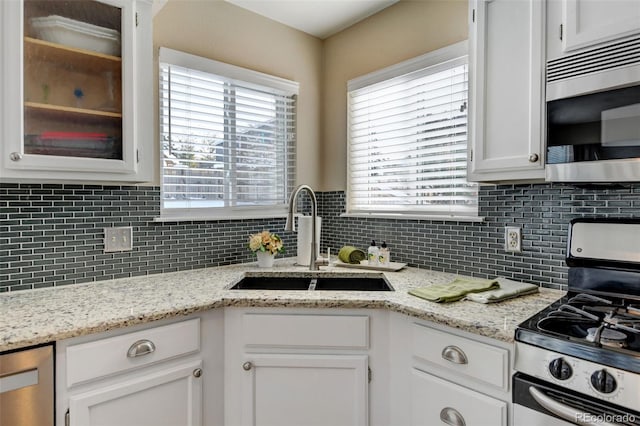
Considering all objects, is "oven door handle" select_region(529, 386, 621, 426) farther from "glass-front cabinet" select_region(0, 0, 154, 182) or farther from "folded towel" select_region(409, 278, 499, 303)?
"glass-front cabinet" select_region(0, 0, 154, 182)

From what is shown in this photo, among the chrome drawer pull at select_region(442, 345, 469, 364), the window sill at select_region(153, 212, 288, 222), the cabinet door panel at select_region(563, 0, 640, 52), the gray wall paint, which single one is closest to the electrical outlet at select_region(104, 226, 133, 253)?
the gray wall paint

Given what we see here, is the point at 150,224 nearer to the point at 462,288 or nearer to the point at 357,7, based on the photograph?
the point at 462,288

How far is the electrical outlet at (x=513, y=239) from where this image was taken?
69.0 inches

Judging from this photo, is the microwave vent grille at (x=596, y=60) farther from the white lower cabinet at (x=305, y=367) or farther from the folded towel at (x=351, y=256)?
the folded towel at (x=351, y=256)

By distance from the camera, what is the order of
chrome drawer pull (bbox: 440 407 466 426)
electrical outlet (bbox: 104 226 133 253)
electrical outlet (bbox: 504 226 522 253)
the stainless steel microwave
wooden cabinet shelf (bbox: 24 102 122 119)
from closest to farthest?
1. the stainless steel microwave
2. chrome drawer pull (bbox: 440 407 466 426)
3. wooden cabinet shelf (bbox: 24 102 122 119)
4. electrical outlet (bbox: 504 226 522 253)
5. electrical outlet (bbox: 104 226 133 253)

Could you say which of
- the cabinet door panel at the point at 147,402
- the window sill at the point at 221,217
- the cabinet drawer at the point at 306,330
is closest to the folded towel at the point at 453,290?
the cabinet drawer at the point at 306,330

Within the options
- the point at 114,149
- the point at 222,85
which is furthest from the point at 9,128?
the point at 222,85

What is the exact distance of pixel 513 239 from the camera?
177 centimetres

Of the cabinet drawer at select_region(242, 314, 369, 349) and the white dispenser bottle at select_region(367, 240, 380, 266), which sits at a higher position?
the white dispenser bottle at select_region(367, 240, 380, 266)

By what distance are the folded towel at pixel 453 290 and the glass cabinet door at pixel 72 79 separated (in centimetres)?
138

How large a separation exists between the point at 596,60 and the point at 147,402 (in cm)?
192

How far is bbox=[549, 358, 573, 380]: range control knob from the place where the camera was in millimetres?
1026

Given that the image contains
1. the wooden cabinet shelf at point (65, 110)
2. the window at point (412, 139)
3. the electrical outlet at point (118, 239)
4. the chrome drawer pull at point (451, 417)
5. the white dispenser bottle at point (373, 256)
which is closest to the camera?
the chrome drawer pull at point (451, 417)

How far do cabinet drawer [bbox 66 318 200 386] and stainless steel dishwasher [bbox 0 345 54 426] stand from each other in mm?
62
